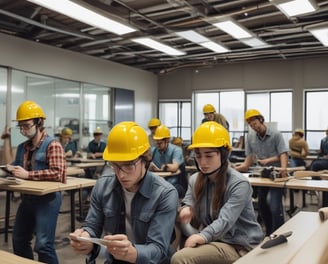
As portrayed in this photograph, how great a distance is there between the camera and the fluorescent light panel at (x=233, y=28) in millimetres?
5820

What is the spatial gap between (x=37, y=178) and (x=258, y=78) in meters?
8.18

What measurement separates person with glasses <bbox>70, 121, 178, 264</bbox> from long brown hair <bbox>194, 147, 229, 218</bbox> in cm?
42

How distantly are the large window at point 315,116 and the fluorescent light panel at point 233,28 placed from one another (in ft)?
12.9

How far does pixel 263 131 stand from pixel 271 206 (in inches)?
36.5

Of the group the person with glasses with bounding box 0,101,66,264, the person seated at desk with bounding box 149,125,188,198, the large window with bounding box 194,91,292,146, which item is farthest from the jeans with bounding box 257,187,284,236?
the large window with bounding box 194,91,292,146

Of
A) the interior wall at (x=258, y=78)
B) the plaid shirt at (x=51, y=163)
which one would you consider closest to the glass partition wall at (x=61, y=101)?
the interior wall at (x=258, y=78)

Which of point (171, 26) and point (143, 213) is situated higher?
point (171, 26)

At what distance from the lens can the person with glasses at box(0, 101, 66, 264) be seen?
263 cm

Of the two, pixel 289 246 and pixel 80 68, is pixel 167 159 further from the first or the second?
pixel 80 68

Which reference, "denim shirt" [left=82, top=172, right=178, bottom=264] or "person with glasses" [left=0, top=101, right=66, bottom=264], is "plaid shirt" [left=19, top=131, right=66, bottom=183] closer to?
"person with glasses" [left=0, top=101, right=66, bottom=264]

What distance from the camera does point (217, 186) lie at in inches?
86.2

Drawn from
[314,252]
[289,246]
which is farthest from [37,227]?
[314,252]

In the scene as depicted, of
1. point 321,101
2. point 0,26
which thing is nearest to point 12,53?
point 0,26

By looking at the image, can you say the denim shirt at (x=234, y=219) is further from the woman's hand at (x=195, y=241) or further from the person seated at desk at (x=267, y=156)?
the person seated at desk at (x=267, y=156)
